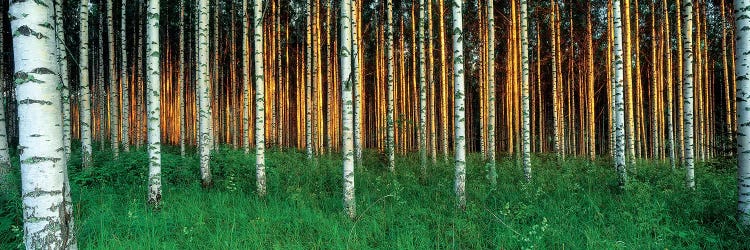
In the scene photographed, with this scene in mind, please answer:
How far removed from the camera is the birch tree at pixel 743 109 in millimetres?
4473

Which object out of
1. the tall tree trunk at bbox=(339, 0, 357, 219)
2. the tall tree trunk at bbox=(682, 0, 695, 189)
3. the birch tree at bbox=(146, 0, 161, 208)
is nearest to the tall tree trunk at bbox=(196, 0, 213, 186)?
the birch tree at bbox=(146, 0, 161, 208)

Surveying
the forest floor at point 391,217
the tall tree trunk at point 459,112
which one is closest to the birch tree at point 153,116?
the forest floor at point 391,217

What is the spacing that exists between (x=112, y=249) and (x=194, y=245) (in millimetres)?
807

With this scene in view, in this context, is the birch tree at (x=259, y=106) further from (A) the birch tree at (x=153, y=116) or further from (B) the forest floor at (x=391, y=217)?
(A) the birch tree at (x=153, y=116)

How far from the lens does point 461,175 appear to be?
19.5ft

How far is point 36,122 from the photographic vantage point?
3.01 m

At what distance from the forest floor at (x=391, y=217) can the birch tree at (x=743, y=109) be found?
0.26 m

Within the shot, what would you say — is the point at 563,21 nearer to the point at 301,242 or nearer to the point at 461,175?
the point at 461,175

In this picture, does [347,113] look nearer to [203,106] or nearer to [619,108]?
[203,106]

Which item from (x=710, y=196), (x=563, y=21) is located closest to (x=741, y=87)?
(x=710, y=196)

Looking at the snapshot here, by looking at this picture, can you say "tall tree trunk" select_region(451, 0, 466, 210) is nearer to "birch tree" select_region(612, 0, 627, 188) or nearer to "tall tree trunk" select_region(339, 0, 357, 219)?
"tall tree trunk" select_region(339, 0, 357, 219)

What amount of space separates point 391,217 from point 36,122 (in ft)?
13.4

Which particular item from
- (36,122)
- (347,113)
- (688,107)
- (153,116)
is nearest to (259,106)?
(153,116)

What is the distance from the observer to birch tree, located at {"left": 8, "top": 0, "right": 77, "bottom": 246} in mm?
2990
